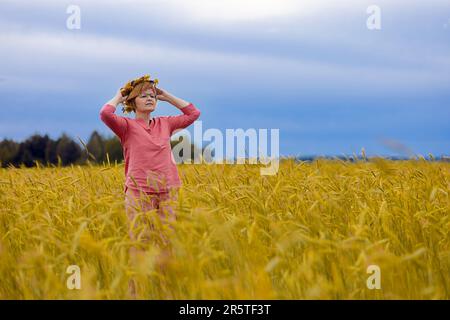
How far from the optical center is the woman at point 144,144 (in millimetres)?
4301

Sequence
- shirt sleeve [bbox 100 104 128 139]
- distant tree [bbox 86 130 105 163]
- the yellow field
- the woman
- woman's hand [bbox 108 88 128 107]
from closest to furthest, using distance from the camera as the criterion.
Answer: the yellow field
the woman
shirt sleeve [bbox 100 104 128 139]
woman's hand [bbox 108 88 128 107]
distant tree [bbox 86 130 105 163]

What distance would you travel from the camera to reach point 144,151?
439 cm

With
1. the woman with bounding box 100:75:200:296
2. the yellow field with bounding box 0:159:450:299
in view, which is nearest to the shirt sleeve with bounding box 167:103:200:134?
the woman with bounding box 100:75:200:296

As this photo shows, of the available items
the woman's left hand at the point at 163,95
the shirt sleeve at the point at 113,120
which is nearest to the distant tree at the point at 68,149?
the woman's left hand at the point at 163,95

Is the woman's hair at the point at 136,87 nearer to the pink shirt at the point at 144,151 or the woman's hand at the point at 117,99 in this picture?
the woman's hand at the point at 117,99

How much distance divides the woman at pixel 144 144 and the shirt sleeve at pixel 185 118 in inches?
3.4

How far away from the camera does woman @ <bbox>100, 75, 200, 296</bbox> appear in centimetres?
430

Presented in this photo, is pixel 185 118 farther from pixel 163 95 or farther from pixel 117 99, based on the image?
pixel 117 99

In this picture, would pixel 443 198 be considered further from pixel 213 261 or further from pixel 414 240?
pixel 213 261

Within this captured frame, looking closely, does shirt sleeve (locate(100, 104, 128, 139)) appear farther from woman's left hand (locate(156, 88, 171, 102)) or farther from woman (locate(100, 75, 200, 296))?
woman's left hand (locate(156, 88, 171, 102))

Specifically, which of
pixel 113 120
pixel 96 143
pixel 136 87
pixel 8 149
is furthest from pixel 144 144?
pixel 8 149

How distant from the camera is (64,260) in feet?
11.7

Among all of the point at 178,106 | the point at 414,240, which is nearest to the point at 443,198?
the point at 414,240
